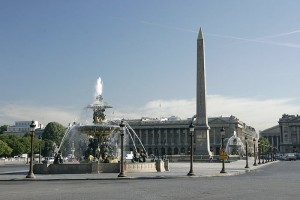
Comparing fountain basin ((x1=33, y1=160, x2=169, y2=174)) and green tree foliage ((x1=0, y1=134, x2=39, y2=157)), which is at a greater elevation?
green tree foliage ((x1=0, y1=134, x2=39, y2=157))

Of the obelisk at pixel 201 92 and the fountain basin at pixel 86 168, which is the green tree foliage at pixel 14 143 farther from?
the fountain basin at pixel 86 168

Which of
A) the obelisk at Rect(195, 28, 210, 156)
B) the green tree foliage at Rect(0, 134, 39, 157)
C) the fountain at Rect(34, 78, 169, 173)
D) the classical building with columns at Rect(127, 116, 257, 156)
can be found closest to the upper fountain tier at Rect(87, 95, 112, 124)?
the fountain at Rect(34, 78, 169, 173)

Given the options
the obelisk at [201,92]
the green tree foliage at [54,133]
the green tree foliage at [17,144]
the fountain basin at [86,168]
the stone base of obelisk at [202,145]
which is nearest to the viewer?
the fountain basin at [86,168]

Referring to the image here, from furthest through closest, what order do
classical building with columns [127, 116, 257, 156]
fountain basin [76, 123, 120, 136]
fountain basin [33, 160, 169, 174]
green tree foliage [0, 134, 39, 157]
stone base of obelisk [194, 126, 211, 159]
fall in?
classical building with columns [127, 116, 257, 156]
green tree foliage [0, 134, 39, 157]
stone base of obelisk [194, 126, 211, 159]
fountain basin [76, 123, 120, 136]
fountain basin [33, 160, 169, 174]

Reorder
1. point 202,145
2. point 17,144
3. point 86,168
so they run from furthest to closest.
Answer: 1. point 17,144
2. point 202,145
3. point 86,168

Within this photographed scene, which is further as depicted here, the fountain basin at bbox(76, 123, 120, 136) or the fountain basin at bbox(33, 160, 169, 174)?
the fountain basin at bbox(76, 123, 120, 136)

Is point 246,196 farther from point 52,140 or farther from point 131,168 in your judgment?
point 52,140

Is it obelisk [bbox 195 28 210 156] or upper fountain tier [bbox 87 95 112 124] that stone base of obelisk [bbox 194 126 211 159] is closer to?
obelisk [bbox 195 28 210 156]

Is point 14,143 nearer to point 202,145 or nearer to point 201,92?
point 202,145

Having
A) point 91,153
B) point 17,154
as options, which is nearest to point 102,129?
point 91,153

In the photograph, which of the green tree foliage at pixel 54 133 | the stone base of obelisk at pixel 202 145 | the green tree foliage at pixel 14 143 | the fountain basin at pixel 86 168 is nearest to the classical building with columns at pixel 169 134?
the green tree foliage at pixel 54 133

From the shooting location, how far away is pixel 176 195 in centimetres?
1806

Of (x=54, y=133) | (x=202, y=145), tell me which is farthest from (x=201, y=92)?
(x=54, y=133)

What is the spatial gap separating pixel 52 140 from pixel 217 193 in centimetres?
13240
